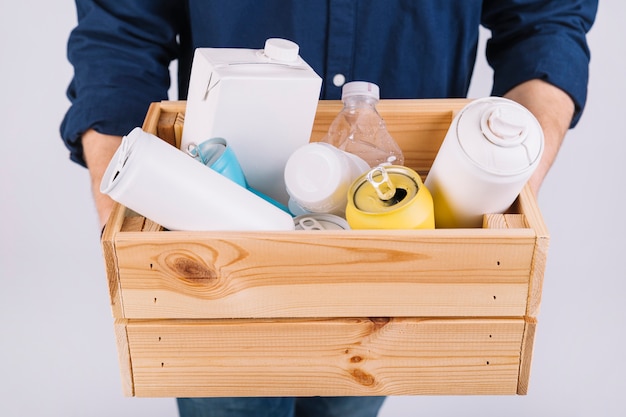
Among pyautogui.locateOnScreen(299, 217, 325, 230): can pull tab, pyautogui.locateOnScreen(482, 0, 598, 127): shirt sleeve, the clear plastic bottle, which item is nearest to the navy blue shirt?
pyautogui.locateOnScreen(482, 0, 598, 127): shirt sleeve

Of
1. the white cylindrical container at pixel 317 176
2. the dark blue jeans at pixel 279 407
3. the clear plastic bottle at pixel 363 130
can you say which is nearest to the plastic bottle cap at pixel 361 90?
the clear plastic bottle at pixel 363 130

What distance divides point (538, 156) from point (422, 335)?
0.57 feet

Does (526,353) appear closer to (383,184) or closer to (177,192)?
(383,184)

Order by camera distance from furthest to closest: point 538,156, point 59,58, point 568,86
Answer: point 59,58, point 568,86, point 538,156

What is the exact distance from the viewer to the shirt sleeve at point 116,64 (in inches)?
35.9

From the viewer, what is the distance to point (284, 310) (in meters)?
0.65

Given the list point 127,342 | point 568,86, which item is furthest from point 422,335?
point 568,86

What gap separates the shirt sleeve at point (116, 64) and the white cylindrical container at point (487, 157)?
42 cm

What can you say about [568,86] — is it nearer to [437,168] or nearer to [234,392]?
[437,168]

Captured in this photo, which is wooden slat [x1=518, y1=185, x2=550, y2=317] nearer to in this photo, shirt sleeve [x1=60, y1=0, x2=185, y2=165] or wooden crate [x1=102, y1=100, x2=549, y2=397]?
wooden crate [x1=102, y1=100, x2=549, y2=397]

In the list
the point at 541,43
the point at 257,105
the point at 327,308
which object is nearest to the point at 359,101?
the point at 257,105

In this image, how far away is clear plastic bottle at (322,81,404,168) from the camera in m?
0.77

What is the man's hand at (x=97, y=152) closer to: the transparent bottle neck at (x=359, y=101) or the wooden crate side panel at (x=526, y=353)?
the transparent bottle neck at (x=359, y=101)

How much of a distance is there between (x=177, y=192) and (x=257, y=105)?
0.13 meters
